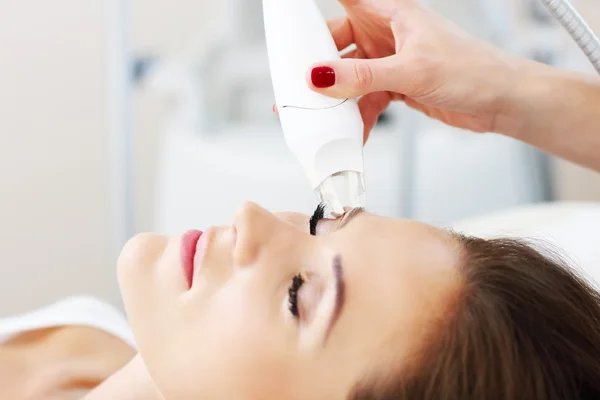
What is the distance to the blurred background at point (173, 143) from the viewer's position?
192 centimetres

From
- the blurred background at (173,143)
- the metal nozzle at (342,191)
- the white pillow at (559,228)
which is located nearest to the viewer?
the metal nozzle at (342,191)

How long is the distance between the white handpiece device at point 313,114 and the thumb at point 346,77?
0.02 metres

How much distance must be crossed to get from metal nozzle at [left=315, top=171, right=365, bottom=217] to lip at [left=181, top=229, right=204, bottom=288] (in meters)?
0.17

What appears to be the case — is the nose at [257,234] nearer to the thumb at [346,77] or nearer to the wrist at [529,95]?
the thumb at [346,77]

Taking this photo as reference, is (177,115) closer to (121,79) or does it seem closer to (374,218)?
(121,79)

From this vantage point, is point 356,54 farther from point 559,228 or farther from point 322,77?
point 559,228

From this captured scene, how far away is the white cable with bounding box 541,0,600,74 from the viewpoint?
895 mm

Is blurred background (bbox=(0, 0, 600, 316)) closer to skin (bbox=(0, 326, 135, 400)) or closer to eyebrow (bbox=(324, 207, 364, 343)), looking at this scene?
skin (bbox=(0, 326, 135, 400))

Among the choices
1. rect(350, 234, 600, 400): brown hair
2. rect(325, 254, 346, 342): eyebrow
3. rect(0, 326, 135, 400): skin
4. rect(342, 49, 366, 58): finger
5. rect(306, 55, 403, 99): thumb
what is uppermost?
rect(342, 49, 366, 58): finger

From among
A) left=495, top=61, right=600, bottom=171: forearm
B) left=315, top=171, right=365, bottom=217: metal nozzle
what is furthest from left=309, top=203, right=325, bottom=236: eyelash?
left=495, top=61, right=600, bottom=171: forearm

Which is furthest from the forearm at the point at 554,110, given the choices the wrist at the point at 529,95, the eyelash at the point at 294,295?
the eyelash at the point at 294,295

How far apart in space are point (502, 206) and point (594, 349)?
1427 mm

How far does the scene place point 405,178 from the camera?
1.61 meters

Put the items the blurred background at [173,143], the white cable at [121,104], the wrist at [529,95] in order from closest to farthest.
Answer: the wrist at [529,95]
the white cable at [121,104]
the blurred background at [173,143]
